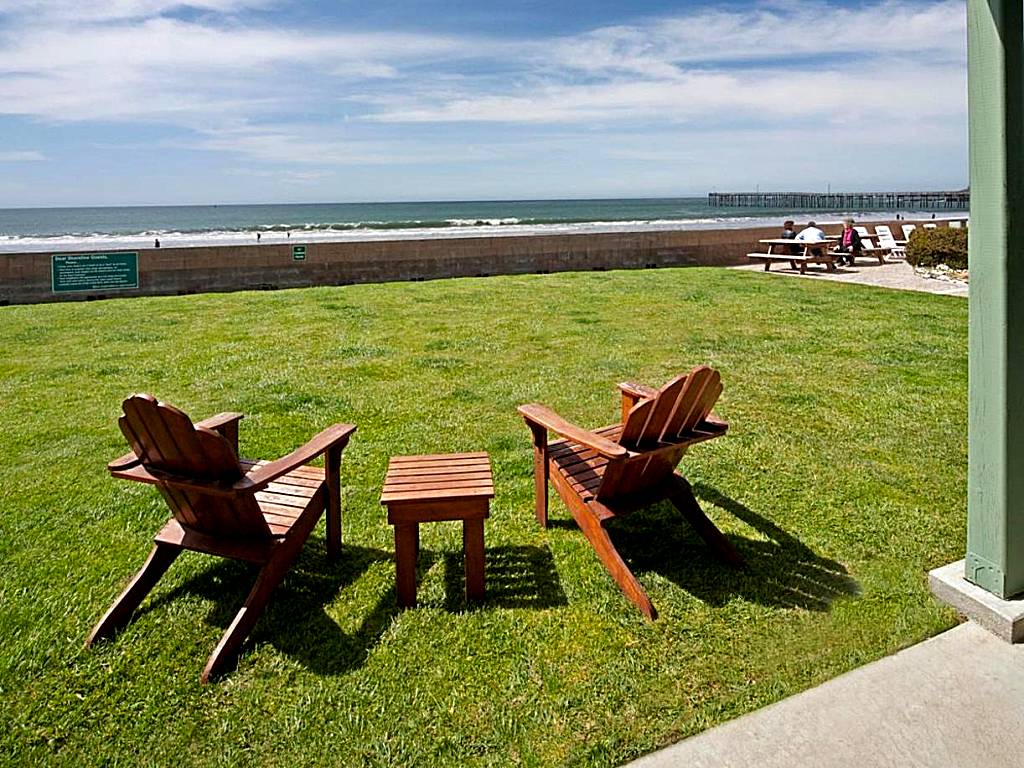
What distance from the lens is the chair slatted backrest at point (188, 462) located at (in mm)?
2320

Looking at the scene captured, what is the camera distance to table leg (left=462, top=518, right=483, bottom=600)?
9.32ft

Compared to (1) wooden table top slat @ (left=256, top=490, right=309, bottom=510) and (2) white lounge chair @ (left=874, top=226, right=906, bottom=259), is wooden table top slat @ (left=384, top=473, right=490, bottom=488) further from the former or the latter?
(2) white lounge chair @ (left=874, top=226, right=906, bottom=259)

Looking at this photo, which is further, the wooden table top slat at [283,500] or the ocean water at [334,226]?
the ocean water at [334,226]

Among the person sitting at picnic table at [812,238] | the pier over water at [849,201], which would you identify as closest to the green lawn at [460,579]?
the person sitting at picnic table at [812,238]

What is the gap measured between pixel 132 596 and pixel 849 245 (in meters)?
17.2

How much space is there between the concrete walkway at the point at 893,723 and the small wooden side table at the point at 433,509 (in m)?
1.06

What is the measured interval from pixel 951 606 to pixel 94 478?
14.2 ft

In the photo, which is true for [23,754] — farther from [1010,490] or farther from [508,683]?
[1010,490]

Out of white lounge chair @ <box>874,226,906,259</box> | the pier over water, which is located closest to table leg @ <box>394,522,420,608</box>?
white lounge chair @ <box>874,226,906,259</box>

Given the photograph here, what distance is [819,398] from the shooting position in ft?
18.5

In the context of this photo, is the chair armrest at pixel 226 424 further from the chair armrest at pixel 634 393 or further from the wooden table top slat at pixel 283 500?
the chair armrest at pixel 634 393

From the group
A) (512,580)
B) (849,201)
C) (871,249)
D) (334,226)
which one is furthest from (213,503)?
(849,201)

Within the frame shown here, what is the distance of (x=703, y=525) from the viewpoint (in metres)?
3.14

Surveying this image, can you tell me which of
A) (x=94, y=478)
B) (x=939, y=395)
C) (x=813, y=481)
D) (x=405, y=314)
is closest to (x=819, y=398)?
(x=939, y=395)
